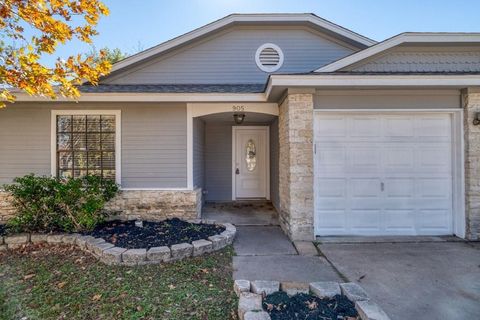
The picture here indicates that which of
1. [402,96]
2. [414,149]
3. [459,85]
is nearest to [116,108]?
[402,96]

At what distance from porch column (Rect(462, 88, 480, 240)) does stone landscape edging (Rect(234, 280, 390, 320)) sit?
3771 millimetres

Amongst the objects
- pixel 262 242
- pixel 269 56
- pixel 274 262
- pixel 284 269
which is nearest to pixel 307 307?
pixel 284 269

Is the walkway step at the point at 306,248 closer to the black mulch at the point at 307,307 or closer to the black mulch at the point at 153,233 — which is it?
the black mulch at the point at 153,233

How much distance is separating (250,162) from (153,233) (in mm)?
4663

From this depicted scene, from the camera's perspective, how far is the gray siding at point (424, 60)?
560cm

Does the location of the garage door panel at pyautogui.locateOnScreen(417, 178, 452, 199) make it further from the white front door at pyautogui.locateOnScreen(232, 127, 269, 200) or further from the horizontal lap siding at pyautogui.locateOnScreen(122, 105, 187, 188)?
the horizontal lap siding at pyautogui.locateOnScreen(122, 105, 187, 188)

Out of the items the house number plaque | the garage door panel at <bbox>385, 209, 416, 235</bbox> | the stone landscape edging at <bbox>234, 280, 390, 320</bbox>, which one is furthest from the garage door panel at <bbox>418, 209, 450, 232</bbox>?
the house number plaque

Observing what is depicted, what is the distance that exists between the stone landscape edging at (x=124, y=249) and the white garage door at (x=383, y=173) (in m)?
2.17

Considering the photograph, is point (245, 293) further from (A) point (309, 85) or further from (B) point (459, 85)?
(B) point (459, 85)

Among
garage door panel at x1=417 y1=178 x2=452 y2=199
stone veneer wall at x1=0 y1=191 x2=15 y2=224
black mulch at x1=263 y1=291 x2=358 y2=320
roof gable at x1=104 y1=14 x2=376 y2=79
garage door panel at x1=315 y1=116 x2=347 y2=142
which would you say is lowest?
black mulch at x1=263 y1=291 x2=358 y2=320

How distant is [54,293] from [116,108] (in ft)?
13.1

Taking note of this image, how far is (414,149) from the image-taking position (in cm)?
548

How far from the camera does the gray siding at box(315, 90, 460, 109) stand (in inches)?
209

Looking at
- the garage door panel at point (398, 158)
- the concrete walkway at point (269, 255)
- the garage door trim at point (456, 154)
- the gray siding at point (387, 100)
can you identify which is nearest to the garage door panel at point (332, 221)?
the garage door trim at point (456, 154)
